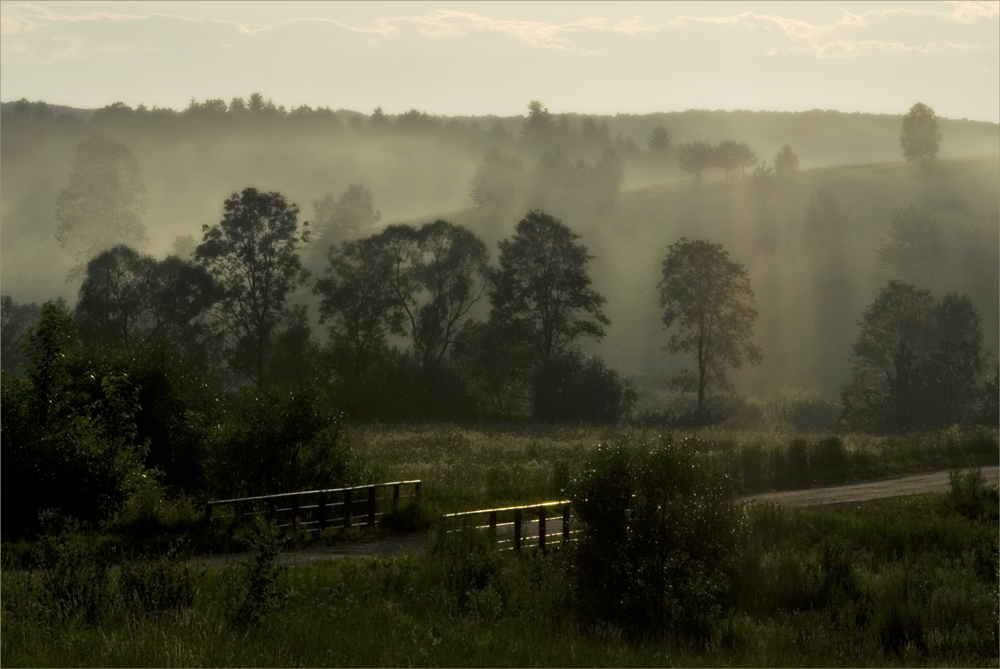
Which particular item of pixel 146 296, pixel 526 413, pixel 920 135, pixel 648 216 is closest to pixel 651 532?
pixel 526 413

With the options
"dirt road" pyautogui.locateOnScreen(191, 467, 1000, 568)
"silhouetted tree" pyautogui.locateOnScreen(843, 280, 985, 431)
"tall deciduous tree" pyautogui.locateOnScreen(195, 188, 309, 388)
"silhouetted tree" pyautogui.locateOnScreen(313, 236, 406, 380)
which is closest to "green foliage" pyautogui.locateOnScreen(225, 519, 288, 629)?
"dirt road" pyautogui.locateOnScreen(191, 467, 1000, 568)

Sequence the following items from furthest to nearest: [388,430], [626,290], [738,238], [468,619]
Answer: [738,238], [626,290], [388,430], [468,619]

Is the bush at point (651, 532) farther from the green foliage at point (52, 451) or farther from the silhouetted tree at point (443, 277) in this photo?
the silhouetted tree at point (443, 277)

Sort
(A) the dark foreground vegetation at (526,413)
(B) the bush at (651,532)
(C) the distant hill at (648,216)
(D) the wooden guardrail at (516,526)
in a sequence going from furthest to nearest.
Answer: (C) the distant hill at (648,216), (D) the wooden guardrail at (516,526), (B) the bush at (651,532), (A) the dark foreground vegetation at (526,413)

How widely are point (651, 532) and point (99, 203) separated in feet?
384

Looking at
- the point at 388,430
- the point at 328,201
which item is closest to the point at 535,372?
the point at 388,430

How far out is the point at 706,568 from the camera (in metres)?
15.8

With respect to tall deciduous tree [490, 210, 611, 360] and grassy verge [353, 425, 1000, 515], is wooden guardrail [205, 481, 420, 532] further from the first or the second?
tall deciduous tree [490, 210, 611, 360]

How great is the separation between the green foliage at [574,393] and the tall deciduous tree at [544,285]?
4.76m

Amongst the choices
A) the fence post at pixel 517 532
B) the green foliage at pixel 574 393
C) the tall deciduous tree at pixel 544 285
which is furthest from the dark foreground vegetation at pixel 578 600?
the tall deciduous tree at pixel 544 285

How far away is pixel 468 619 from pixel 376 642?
2316mm

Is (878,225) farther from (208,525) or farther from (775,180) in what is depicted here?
(208,525)

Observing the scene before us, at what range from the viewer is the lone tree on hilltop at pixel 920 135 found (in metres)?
141

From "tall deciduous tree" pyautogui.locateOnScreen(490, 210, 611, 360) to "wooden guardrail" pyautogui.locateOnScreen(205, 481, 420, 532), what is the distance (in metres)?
42.9
